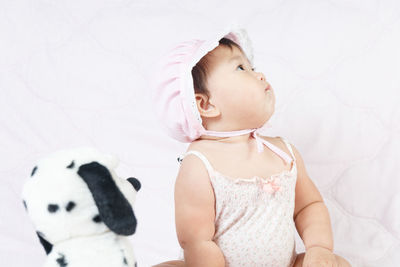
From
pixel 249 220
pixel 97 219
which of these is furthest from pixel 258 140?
pixel 97 219

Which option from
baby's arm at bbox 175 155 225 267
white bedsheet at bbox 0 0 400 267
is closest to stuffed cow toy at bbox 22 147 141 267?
baby's arm at bbox 175 155 225 267

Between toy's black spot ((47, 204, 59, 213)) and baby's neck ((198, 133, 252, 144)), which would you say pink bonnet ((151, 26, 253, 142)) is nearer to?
baby's neck ((198, 133, 252, 144))

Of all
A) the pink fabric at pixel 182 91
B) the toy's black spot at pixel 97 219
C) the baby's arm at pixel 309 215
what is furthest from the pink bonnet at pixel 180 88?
the toy's black spot at pixel 97 219

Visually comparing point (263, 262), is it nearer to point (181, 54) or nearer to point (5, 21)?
point (181, 54)

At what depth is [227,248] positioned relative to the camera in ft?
3.49

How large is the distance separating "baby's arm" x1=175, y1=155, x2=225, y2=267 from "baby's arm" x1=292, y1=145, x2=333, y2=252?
21 cm

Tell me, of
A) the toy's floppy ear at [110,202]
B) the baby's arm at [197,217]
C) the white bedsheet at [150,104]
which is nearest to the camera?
the toy's floppy ear at [110,202]

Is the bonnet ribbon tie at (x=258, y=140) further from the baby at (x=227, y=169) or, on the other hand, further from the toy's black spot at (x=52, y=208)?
the toy's black spot at (x=52, y=208)

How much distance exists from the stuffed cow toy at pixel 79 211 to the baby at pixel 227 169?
0.27m

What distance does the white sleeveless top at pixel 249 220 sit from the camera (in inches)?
41.4

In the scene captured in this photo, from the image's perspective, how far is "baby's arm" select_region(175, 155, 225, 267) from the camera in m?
1.04

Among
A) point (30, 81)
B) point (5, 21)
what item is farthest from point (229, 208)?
point (5, 21)

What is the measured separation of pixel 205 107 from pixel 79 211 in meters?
0.40

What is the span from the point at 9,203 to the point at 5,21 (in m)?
0.54
